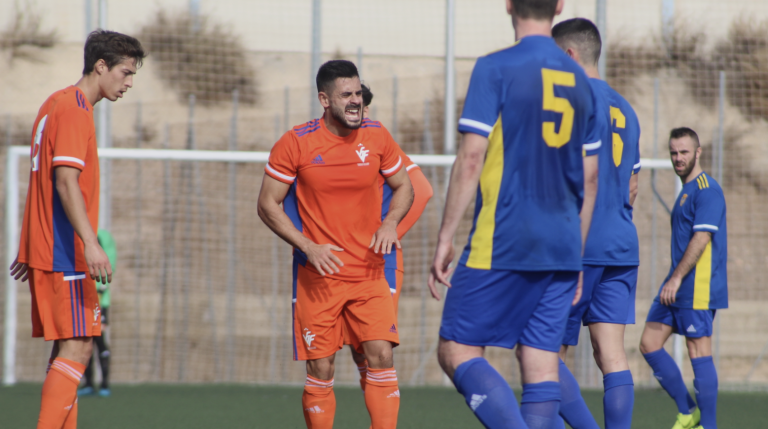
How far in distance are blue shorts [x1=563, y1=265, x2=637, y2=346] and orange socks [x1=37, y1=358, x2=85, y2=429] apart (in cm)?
227

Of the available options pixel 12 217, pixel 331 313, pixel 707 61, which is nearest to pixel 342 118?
pixel 331 313

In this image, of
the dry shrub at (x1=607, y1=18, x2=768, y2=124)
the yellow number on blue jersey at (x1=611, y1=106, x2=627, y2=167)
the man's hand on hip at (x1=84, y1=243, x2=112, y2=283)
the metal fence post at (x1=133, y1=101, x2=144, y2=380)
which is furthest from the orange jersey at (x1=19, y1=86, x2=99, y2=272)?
the dry shrub at (x1=607, y1=18, x2=768, y2=124)

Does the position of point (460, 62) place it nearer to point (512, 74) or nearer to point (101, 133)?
point (101, 133)

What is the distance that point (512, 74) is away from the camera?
8.40 ft

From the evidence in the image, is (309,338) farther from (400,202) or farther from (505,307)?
(505,307)

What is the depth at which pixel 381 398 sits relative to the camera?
3773 mm

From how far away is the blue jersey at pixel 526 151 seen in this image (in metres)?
2.56

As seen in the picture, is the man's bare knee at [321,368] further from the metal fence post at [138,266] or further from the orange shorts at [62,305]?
the metal fence post at [138,266]

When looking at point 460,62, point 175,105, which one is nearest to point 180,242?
point 175,105

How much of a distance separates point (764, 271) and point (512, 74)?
40.5ft

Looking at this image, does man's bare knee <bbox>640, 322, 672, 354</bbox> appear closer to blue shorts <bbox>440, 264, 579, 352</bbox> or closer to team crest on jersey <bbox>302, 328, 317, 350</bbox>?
team crest on jersey <bbox>302, 328, 317, 350</bbox>

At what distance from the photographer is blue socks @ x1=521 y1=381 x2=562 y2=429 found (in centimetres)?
268

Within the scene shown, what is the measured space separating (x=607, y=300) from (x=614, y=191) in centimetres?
52

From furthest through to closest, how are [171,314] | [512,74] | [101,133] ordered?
[171,314]
[101,133]
[512,74]
